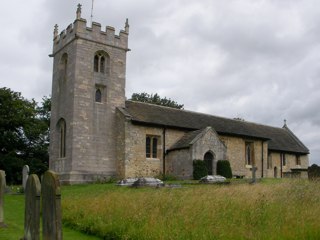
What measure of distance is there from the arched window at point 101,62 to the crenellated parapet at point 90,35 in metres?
0.89

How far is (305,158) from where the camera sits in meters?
43.5

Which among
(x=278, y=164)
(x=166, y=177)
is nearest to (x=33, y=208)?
(x=166, y=177)

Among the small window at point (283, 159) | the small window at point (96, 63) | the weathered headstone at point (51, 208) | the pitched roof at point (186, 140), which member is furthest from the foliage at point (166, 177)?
the weathered headstone at point (51, 208)

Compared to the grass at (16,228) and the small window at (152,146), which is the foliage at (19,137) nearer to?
the small window at (152,146)

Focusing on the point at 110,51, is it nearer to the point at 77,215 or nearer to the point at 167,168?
the point at 167,168

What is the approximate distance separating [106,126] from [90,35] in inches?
269

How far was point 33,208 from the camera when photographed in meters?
8.37

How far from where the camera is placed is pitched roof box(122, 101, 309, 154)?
30938mm

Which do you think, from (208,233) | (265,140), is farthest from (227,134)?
(208,233)

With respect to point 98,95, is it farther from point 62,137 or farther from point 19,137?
point 19,137

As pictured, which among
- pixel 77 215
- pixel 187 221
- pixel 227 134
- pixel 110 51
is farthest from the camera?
pixel 227 134

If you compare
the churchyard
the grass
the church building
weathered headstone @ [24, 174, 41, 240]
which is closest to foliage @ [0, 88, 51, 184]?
the church building

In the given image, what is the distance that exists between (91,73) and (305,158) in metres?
26.1

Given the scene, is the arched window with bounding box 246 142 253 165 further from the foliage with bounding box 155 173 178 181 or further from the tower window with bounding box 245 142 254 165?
the foliage with bounding box 155 173 178 181
